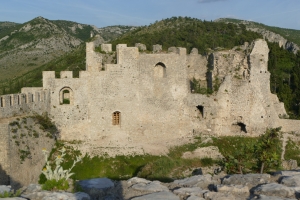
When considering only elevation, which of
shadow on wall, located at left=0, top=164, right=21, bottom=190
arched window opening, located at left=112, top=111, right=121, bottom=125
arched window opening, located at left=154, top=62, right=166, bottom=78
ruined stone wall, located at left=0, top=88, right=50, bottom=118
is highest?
arched window opening, located at left=154, top=62, right=166, bottom=78

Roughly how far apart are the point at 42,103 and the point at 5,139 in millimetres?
5861

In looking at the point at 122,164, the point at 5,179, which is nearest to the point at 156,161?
the point at 122,164

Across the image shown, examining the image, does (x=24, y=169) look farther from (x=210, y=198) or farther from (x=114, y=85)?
(x=210, y=198)

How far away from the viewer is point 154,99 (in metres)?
27.2

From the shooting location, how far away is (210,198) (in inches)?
264

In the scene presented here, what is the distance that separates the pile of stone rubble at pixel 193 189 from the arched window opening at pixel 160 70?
1984 cm

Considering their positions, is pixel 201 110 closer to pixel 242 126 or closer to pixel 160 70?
pixel 242 126

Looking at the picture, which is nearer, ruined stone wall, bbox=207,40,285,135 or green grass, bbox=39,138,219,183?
green grass, bbox=39,138,219,183

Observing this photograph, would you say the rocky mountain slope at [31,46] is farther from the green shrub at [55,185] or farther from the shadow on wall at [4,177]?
the green shrub at [55,185]

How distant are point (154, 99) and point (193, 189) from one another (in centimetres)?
2009

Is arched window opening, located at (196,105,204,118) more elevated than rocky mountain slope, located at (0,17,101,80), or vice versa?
rocky mountain slope, located at (0,17,101,80)

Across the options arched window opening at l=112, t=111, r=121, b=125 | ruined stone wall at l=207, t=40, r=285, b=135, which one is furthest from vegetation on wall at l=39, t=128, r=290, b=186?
arched window opening at l=112, t=111, r=121, b=125

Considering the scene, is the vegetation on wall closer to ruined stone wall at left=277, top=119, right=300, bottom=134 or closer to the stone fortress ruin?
the stone fortress ruin

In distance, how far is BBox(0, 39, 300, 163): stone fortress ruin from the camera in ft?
81.7
